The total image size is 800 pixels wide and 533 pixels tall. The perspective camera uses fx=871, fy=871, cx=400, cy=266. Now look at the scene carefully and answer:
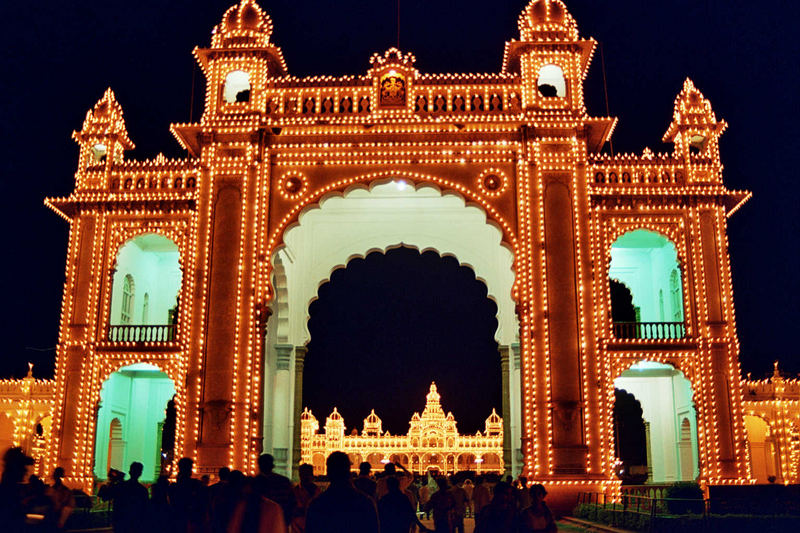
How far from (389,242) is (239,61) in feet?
22.9

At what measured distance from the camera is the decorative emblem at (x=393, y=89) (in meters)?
21.9

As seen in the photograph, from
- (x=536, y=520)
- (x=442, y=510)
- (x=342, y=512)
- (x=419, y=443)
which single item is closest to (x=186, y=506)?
(x=342, y=512)

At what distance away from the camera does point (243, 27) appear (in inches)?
884

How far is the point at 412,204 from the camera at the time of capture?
25469mm

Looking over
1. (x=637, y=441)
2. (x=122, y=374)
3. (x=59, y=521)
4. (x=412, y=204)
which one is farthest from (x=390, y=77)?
(x=637, y=441)

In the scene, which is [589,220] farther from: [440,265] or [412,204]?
[440,265]

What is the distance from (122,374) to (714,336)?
52.3ft

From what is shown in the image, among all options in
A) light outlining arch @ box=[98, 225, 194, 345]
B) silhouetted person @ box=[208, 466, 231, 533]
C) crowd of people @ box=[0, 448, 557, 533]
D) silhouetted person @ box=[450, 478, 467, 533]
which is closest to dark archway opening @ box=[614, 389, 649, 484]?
light outlining arch @ box=[98, 225, 194, 345]

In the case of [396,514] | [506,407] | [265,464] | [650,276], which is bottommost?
[396,514]

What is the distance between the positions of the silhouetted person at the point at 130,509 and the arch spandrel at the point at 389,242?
17.3 meters

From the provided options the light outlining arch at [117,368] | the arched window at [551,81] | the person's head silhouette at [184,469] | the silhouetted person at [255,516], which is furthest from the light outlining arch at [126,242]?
the silhouetted person at [255,516]

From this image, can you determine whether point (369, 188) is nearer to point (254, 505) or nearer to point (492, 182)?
point (492, 182)

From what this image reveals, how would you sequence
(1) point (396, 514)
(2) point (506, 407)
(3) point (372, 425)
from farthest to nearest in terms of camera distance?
(3) point (372, 425) < (2) point (506, 407) < (1) point (396, 514)

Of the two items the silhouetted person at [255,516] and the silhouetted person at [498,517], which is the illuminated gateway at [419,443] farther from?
the silhouetted person at [255,516]
